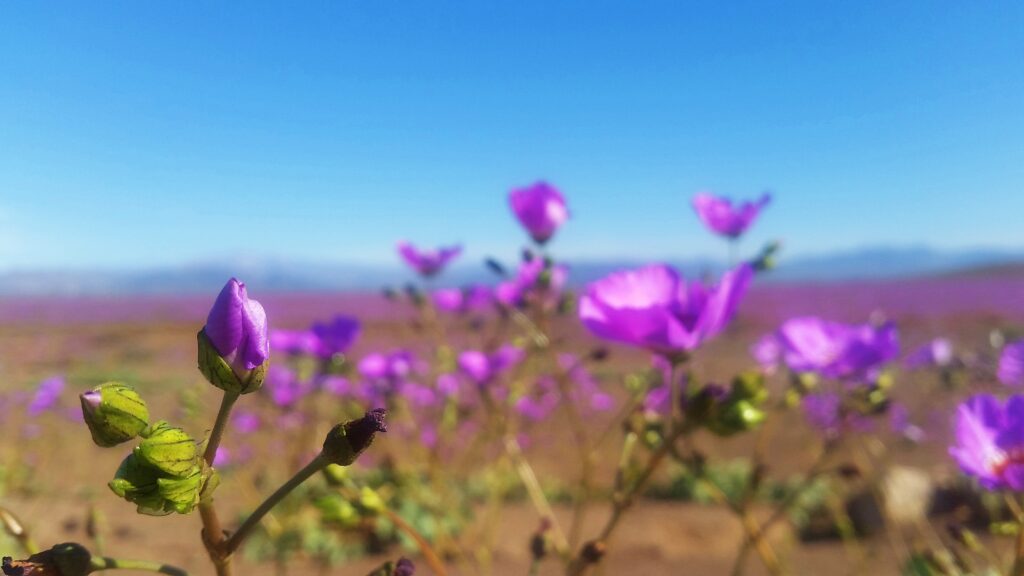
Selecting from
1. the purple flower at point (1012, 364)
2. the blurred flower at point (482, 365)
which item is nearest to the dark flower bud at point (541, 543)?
the blurred flower at point (482, 365)

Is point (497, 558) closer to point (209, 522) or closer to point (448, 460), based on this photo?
point (448, 460)

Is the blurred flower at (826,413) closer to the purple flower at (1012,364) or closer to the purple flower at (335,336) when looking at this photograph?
the purple flower at (1012,364)

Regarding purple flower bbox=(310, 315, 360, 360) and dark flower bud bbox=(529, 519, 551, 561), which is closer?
dark flower bud bbox=(529, 519, 551, 561)

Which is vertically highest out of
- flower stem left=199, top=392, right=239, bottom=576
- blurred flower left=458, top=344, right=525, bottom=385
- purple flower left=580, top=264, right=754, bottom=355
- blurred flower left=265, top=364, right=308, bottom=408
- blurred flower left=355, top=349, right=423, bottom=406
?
purple flower left=580, top=264, right=754, bottom=355

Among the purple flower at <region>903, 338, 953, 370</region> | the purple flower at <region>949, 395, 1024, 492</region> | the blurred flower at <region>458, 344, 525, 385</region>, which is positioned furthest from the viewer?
the blurred flower at <region>458, 344, 525, 385</region>

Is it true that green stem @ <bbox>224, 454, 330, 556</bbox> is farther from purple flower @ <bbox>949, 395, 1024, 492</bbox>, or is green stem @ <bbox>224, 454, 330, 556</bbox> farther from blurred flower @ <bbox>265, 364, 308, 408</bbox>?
blurred flower @ <bbox>265, 364, 308, 408</bbox>

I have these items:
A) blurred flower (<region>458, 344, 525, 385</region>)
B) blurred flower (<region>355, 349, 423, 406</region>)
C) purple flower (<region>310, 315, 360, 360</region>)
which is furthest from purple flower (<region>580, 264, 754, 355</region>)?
blurred flower (<region>355, 349, 423, 406</region>)
